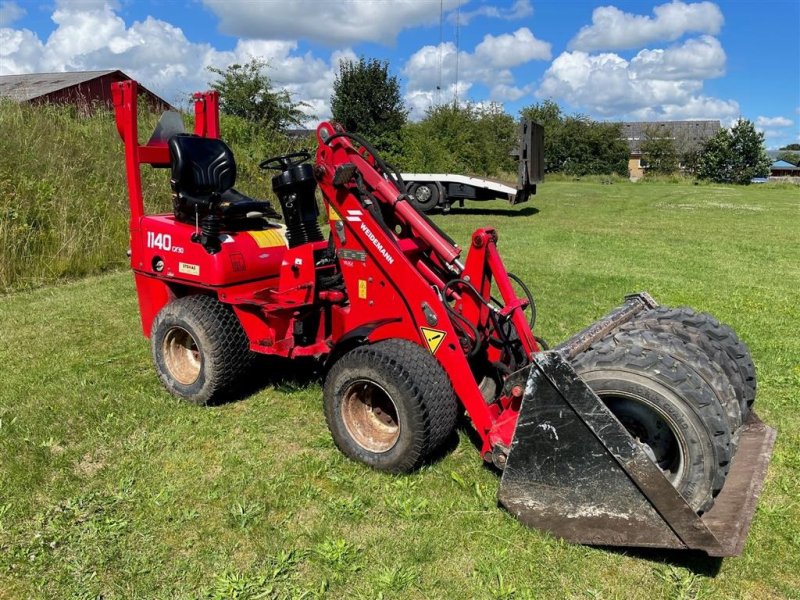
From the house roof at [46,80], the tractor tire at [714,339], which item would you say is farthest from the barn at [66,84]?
the tractor tire at [714,339]

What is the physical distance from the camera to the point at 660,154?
50750 millimetres

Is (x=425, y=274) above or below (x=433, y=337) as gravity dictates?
above

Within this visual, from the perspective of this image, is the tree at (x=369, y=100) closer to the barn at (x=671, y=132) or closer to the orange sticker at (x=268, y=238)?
the orange sticker at (x=268, y=238)

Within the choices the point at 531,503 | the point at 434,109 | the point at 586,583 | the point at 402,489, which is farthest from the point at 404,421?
the point at 434,109

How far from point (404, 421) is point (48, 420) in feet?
8.34

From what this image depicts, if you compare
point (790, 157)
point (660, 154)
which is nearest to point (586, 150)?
point (660, 154)

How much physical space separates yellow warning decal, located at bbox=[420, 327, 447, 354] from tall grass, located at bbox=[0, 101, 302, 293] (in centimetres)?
683

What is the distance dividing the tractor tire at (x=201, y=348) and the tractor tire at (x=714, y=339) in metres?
2.56

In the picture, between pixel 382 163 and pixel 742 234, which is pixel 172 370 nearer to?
pixel 382 163

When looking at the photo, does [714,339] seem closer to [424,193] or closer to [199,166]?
[199,166]

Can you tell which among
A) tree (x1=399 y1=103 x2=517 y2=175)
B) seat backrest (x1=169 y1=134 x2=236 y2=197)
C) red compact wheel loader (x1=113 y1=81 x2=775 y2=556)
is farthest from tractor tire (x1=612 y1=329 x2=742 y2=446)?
tree (x1=399 y1=103 x2=517 y2=175)

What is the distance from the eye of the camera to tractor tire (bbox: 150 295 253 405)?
4.32 m

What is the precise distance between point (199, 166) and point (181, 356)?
4.60 ft

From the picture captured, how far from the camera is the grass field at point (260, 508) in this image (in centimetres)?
277
